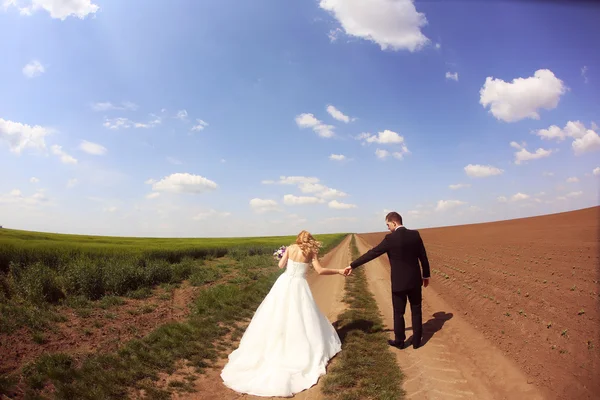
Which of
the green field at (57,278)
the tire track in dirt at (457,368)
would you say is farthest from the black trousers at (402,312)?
the green field at (57,278)

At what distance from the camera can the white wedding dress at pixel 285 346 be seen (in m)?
5.47

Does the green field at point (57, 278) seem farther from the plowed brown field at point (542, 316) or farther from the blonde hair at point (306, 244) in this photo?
the plowed brown field at point (542, 316)

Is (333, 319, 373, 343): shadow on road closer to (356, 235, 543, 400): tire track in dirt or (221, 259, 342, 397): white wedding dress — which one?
(356, 235, 543, 400): tire track in dirt

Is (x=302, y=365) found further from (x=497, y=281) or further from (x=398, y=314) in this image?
(x=497, y=281)

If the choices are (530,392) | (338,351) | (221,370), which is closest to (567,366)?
(530,392)

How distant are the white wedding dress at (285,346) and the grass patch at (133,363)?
106cm

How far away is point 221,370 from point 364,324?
399 cm

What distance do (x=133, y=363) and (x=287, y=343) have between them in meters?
2.90

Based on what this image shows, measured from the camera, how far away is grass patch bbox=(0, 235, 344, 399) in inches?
203

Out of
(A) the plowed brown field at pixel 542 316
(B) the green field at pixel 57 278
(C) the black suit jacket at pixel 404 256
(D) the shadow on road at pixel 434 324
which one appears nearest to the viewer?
(A) the plowed brown field at pixel 542 316

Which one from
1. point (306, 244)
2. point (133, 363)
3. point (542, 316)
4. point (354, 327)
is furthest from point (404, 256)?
point (133, 363)

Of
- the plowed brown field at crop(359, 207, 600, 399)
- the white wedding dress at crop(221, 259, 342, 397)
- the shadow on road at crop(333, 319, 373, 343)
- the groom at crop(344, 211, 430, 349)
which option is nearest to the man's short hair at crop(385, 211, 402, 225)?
the groom at crop(344, 211, 430, 349)

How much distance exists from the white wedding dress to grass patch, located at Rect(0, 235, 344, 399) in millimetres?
1063

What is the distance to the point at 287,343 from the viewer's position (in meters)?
6.16
